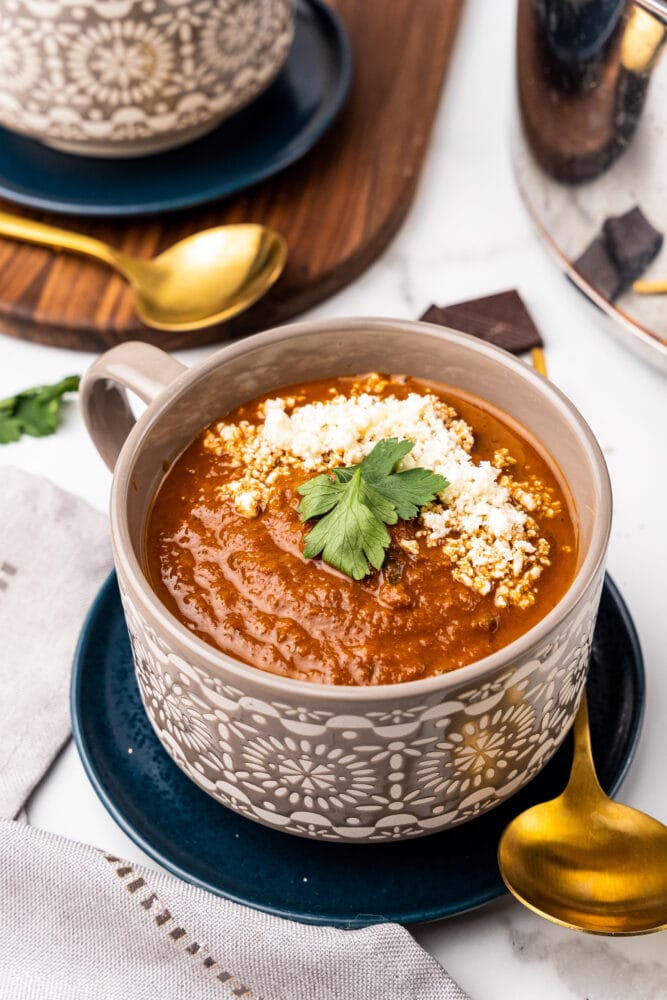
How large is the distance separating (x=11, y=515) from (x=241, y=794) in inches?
23.6

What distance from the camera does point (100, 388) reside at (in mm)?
1346

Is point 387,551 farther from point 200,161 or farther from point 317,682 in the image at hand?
point 200,161

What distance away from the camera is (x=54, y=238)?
6.35 ft

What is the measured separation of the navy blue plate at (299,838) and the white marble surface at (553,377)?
75 mm

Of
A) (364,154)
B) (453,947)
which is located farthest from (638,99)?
(453,947)

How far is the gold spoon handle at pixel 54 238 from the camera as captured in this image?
1.91 metres

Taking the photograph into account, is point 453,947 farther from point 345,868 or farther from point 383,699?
point 383,699

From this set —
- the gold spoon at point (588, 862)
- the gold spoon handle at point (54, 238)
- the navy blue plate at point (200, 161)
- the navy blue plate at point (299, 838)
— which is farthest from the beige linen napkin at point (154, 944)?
the navy blue plate at point (200, 161)

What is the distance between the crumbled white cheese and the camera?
3.90 ft

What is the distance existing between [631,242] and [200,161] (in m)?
0.79

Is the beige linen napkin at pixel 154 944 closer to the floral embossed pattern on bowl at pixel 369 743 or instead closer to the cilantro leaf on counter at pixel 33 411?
the floral embossed pattern on bowl at pixel 369 743

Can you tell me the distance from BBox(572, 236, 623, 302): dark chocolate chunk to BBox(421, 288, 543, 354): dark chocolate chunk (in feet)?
0.41

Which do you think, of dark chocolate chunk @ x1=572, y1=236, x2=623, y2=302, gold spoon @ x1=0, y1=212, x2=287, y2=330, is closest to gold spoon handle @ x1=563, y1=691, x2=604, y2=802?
dark chocolate chunk @ x1=572, y1=236, x2=623, y2=302

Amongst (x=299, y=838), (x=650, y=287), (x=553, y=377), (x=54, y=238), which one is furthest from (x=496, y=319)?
(x=299, y=838)
